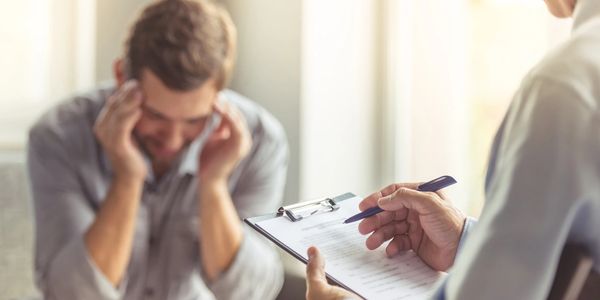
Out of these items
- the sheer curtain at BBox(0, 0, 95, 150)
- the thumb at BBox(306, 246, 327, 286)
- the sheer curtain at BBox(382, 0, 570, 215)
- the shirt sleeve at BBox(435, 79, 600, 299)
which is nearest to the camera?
the shirt sleeve at BBox(435, 79, 600, 299)

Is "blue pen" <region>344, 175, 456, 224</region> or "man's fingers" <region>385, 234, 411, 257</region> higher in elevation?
"blue pen" <region>344, 175, 456, 224</region>

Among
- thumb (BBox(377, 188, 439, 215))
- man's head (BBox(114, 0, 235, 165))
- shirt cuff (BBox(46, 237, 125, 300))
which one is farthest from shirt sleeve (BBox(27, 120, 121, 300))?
thumb (BBox(377, 188, 439, 215))

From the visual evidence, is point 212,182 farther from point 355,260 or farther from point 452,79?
point 452,79

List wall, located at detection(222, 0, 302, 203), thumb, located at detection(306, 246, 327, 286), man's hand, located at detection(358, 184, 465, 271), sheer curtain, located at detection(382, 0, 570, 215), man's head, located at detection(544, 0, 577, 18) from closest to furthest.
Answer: man's head, located at detection(544, 0, 577, 18), thumb, located at detection(306, 246, 327, 286), man's hand, located at detection(358, 184, 465, 271), wall, located at detection(222, 0, 302, 203), sheer curtain, located at detection(382, 0, 570, 215)

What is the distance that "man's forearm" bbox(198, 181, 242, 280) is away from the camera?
830 mm

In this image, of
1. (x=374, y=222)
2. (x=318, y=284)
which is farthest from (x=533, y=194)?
(x=374, y=222)

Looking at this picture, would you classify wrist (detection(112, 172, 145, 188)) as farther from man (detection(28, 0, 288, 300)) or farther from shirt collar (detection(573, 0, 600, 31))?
shirt collar (detection(573, 0, 600, 31))

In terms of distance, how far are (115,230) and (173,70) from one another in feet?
0.64

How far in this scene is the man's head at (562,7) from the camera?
0.44 meters

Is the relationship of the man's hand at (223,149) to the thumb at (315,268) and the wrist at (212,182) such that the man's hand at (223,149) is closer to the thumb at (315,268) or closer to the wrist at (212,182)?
the wrist at (212,182)

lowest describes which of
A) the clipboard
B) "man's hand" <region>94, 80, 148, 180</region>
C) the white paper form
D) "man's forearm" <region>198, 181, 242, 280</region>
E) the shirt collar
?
"man's forearm" <region>198, 181, 242, 280</region>

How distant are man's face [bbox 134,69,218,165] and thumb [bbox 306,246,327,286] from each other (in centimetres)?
29

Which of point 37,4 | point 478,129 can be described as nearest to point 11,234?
point 37,4

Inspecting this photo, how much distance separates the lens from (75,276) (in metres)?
0.77
